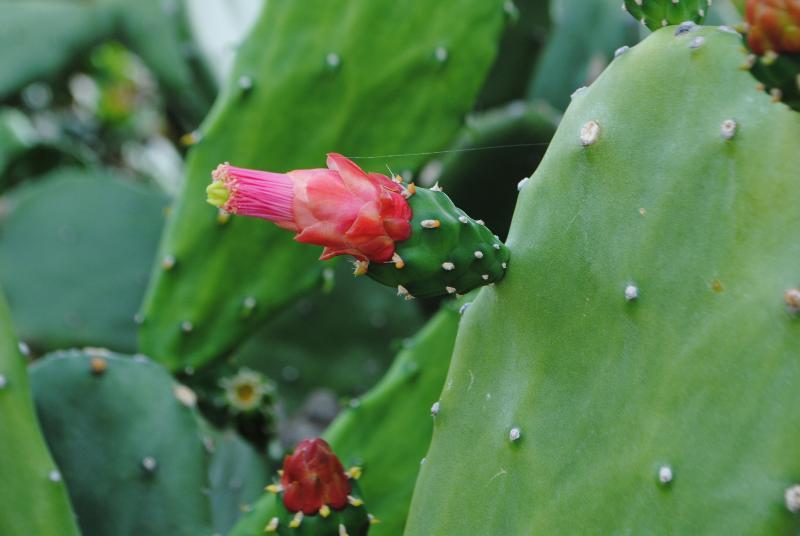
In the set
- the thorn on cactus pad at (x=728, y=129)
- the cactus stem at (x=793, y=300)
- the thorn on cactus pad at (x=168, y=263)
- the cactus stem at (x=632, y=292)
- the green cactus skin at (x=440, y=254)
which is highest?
the thorn on cactus pad at (x=728, y=129)

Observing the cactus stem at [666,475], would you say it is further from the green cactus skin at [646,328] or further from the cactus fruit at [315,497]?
the cactus fruit at [315,497]

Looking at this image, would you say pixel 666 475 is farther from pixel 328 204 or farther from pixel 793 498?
pixel 328 204

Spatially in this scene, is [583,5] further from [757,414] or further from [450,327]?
[757,414]

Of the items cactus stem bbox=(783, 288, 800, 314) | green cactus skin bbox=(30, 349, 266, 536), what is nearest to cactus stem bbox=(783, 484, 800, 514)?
cactus stem bbox=(783, 288, 800, 314)

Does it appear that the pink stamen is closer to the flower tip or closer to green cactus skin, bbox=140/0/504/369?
the flower tip

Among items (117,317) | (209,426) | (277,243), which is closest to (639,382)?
(277,243)

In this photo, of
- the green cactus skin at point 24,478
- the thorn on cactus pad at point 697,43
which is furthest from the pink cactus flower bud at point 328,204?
the green cactus skin at point 24,478

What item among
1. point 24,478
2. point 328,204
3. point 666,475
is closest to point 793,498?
point 666,475
